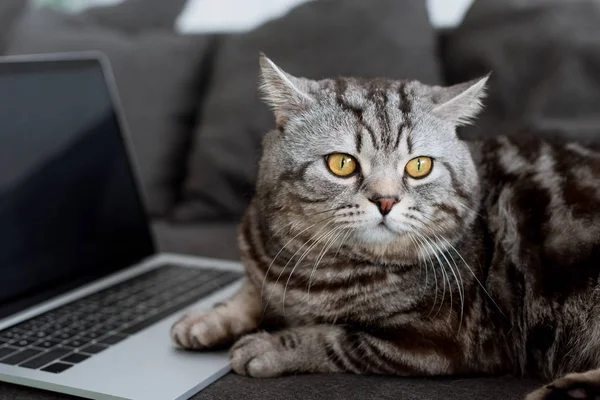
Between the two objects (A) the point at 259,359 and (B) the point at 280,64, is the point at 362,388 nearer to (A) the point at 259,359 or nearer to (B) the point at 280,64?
(A) the point at 259,359

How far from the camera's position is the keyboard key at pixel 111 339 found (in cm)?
106

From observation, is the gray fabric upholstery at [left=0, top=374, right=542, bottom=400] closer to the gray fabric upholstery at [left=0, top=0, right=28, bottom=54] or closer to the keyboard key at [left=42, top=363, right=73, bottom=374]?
the keyboard key at [left=42, top=363, right=73, bottom=374]

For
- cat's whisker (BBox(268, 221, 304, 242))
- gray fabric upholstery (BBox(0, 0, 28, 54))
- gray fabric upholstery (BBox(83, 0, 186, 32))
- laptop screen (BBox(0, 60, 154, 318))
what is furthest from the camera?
gray fabric upholstery (BBox(0, 0, 28, 54))

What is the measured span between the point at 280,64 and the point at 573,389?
3.95ft

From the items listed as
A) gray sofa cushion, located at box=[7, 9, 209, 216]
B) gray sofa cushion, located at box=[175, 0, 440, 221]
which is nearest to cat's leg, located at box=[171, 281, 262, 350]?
gray sofa cushion, located at box=[175, 0, 440, 221]

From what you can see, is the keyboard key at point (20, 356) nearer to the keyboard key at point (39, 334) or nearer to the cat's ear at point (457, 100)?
the keyboard key at point (39, 334)

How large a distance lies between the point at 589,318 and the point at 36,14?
2046 mm

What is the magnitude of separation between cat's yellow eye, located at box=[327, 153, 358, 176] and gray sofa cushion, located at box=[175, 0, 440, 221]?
764mm

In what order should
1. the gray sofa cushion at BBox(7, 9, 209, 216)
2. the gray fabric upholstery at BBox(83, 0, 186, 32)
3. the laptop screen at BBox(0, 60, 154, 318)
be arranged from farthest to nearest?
the gray fabric upholstery at BBox(83, 0, 186, 32), the gray sofa cushion at BBox(7, 9, 209, 216), the laptop screen at BBox(0, 60, 154, 318)

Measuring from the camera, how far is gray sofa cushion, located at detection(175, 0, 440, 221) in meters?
1.76

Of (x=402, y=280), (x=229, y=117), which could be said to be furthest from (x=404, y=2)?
(x=402, y=280)

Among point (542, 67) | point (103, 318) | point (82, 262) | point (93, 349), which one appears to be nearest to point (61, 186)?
point (82, 262)

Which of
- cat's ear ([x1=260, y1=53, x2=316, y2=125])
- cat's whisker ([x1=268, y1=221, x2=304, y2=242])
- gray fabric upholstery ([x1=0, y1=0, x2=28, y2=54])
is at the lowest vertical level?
cat's whisker ([x1=268, y1=221, x2=304, y2=242])

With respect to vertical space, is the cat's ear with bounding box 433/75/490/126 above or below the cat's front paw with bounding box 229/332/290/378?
above
